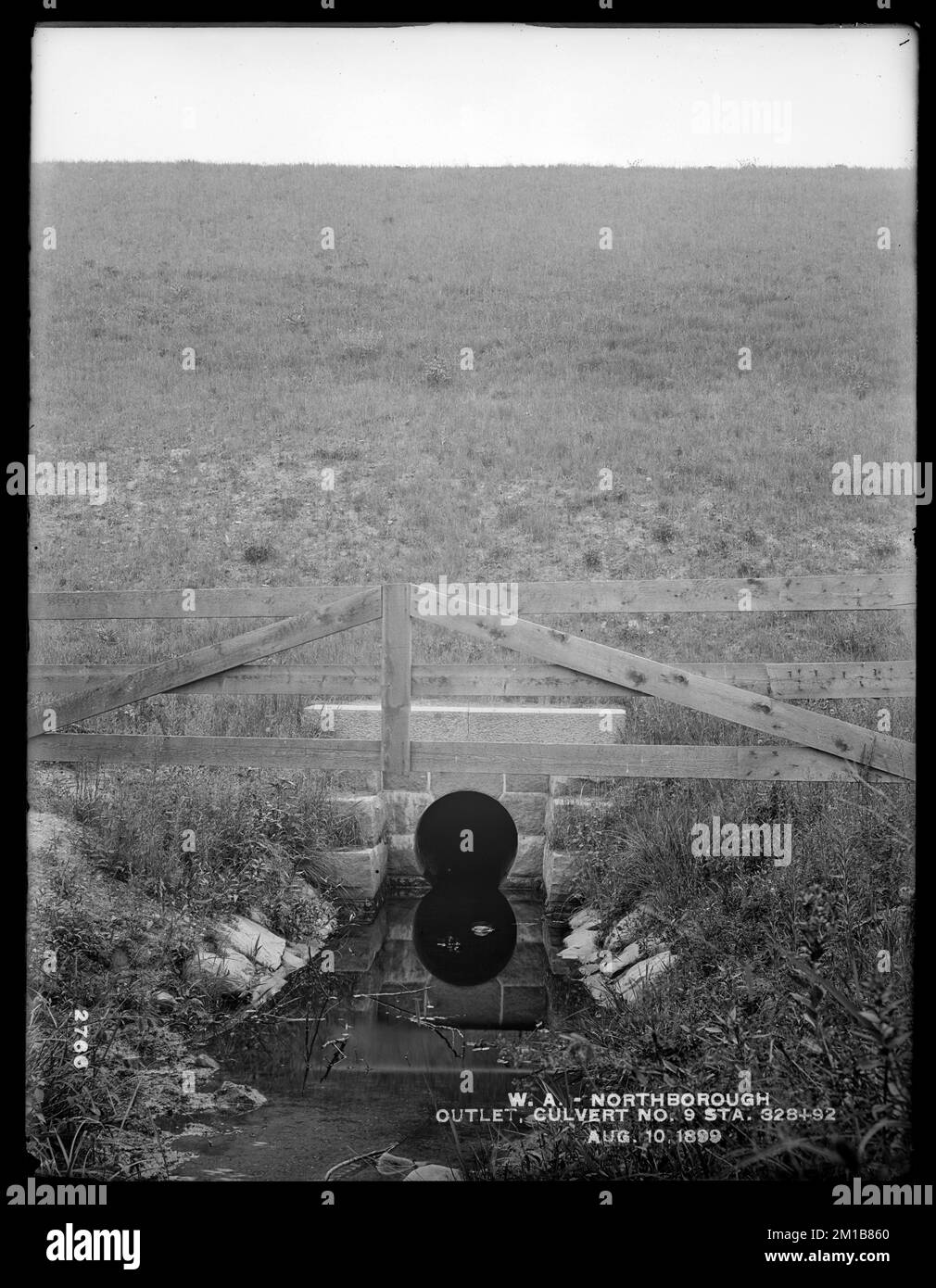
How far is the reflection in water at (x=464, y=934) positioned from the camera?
205 inches

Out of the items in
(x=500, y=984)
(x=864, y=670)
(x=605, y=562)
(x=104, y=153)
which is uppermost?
(x=104, y=153)

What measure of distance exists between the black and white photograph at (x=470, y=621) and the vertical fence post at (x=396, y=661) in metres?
0.02

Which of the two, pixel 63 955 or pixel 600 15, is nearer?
pixel 600 15

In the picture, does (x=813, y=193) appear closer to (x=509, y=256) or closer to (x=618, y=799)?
(x=509, y=256)

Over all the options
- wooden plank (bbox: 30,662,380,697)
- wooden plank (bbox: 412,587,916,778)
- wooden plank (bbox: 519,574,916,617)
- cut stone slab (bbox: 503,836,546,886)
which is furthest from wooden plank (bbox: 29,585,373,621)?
cut stone slab (bbox: 503,836,546,886)

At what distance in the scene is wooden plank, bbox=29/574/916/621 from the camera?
4.46 metres

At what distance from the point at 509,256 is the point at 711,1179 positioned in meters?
4.05

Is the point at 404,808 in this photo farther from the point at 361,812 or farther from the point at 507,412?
the point at 507,412

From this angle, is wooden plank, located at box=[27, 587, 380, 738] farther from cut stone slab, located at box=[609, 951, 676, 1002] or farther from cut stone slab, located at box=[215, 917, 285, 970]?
cut stone slab, located at box=[609, 951, 676, 1002]

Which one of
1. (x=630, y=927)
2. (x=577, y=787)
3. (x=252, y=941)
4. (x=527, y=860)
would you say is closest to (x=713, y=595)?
(x=577, y=787)

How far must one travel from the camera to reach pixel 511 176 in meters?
4.33
